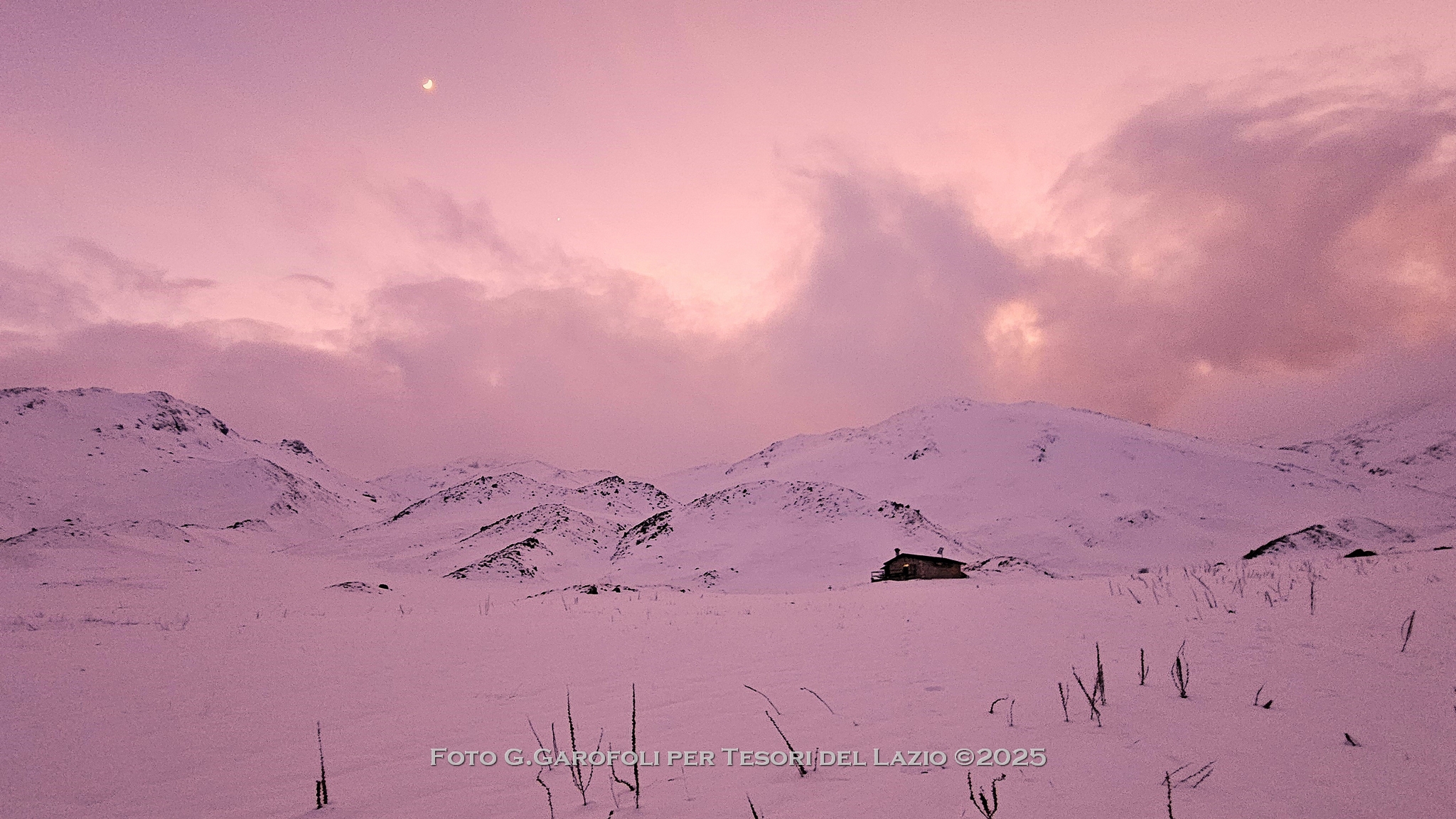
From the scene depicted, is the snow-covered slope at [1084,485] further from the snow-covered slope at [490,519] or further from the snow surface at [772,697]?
the snow surface at [772,697]

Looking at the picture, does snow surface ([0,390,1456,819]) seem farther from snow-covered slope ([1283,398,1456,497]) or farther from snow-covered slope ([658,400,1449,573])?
snow-covered slope ([1283,398,1456,497])

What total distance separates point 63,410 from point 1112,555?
186857 mm

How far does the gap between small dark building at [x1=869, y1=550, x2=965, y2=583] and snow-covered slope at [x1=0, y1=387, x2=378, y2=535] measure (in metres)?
111

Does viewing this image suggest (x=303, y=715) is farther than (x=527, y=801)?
Yes

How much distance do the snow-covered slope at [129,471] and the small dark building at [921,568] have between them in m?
111

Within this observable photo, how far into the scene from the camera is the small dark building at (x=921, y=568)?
116 feet

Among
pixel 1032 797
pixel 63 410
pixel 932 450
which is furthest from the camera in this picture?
pixel 63 410

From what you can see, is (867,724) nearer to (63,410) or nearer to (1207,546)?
(1207,546)

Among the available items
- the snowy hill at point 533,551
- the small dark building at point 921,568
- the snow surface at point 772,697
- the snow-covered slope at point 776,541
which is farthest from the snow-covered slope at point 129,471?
the small dark building at point 921,568

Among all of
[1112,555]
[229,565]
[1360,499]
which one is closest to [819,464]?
[1112,555]

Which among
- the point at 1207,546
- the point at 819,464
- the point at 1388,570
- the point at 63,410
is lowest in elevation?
the point at 1207,546

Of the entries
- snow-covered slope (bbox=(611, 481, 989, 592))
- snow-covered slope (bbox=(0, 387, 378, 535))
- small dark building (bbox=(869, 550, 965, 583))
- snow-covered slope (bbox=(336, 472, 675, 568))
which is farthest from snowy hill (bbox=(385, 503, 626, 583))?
snow-covered slope (bbox=(0, 387, 378, 535))

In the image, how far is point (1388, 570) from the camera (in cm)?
963

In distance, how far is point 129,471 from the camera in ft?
386
